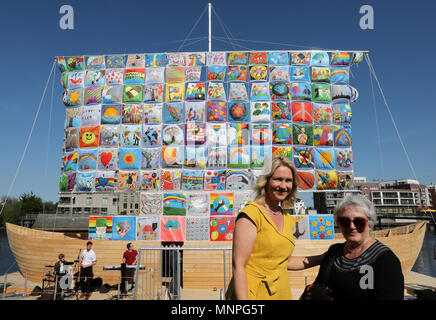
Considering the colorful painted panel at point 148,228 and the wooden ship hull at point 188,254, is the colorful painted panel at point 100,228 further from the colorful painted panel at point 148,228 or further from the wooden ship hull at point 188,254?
the colorful painted panel at point 148,228

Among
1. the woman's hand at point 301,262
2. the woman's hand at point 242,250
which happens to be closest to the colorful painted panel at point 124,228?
the woman's hand at point 301,262

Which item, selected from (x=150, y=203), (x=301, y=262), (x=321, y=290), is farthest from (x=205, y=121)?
(x=321, y=290)

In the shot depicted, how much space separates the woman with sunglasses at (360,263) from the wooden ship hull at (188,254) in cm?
805

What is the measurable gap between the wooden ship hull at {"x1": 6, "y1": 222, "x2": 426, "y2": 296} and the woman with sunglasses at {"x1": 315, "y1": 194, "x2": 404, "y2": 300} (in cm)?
805

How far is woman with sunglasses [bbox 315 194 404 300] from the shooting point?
1731 mm

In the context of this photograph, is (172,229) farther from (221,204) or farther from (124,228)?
(221,204)

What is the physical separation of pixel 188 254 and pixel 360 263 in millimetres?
9083

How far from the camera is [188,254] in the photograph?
33.7ft

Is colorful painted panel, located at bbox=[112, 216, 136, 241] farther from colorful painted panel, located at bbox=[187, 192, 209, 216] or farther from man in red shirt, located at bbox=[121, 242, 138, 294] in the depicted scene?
colorful painted panel, located at bbox=[187, 192, 209, 216]

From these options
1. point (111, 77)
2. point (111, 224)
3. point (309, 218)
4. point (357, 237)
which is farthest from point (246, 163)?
point (357, 237)

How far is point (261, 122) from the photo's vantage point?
44.4 ft

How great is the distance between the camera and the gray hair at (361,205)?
2.11 m
